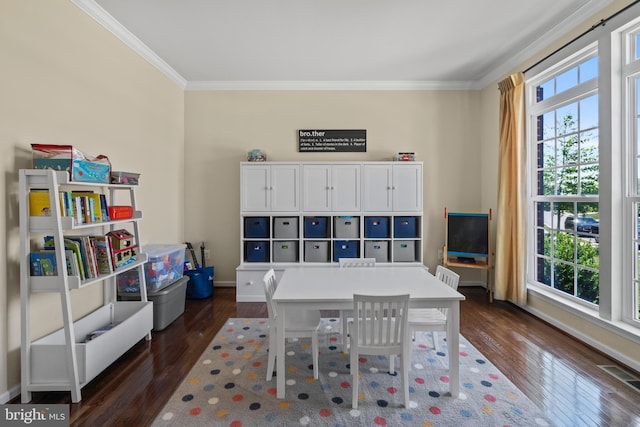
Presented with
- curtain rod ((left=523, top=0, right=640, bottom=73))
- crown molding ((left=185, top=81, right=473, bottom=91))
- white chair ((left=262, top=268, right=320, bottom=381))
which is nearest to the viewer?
white chair ((left=262, top=268, right=320, bottom=381))

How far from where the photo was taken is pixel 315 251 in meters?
4.01

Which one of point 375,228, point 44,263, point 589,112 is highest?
point 589,112

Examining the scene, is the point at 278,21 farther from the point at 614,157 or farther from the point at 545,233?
the point at 545,233

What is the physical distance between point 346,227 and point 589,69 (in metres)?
2.87

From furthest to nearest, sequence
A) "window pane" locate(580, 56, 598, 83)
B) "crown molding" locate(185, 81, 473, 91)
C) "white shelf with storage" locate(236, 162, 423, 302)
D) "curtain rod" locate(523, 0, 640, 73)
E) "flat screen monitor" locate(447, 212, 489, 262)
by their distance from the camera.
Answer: "crown molding" locate(185, 81, 473, 91) < "white shelf with storage" locate(236, 162, 423, 302) < "flat screen monitor" locate(447, 212, 489, 262) < "window pane" locate(580, 56, 598, 83) < "curtain rod" locate(523, 0, 640, 73)

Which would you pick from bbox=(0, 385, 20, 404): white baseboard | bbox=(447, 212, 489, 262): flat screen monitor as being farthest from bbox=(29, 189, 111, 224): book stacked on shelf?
bbox=(447, 212, 489, 262): flat screen monitor

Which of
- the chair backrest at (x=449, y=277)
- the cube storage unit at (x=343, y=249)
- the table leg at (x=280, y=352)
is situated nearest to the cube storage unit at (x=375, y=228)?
the cube storage unit at (x=343, y=249)

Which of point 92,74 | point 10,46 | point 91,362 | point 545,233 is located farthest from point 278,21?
point 545,233

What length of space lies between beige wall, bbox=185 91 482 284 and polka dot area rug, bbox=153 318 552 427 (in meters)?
2.15

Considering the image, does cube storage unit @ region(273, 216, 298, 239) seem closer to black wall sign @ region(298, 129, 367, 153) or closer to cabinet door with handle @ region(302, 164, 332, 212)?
cabinet door with handle @ region(302, 164, 332, 212)

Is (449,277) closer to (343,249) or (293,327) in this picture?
(293,327)

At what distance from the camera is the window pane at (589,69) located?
8.79ft

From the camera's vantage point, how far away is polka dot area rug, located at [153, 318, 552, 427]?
5.71 ft

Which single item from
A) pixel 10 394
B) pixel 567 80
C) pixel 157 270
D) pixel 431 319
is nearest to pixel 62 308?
pixel 10 394
